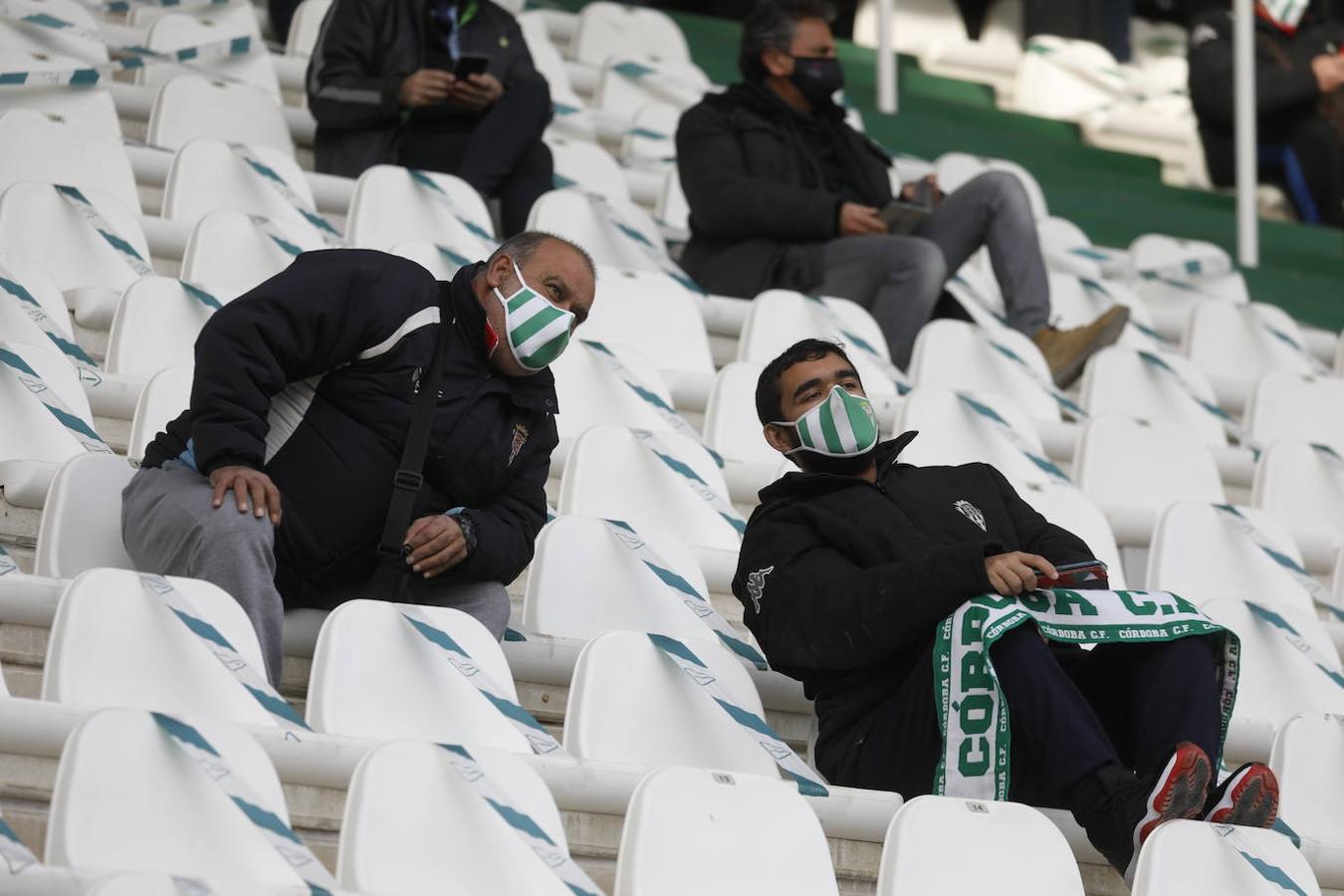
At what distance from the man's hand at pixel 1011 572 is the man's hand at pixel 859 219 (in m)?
1.82

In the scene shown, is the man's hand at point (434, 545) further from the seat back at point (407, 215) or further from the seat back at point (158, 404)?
the seat back at point (407, 215)

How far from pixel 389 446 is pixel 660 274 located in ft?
4.87

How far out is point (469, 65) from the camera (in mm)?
4441

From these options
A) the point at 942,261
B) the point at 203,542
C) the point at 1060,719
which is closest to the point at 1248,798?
the point at 1060,719

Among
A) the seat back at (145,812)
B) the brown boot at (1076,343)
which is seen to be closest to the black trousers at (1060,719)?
the seat back at (145,812)

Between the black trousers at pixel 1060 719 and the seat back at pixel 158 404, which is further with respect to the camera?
the seat back at pixel 158 404

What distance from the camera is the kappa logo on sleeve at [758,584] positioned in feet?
9.58

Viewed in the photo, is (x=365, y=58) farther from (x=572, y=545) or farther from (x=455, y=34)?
(x=572, y=545)

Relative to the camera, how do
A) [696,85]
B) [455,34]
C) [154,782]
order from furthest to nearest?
[696,85], [455,34], [154,782]

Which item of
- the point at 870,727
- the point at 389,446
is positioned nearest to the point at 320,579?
the point at 389,446

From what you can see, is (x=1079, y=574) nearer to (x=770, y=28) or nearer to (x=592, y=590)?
(x=592, y=590)

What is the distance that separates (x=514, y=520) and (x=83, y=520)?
0.54 metres

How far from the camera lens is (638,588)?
306cm

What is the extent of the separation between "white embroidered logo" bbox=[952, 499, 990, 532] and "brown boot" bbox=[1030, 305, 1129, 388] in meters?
1.68
